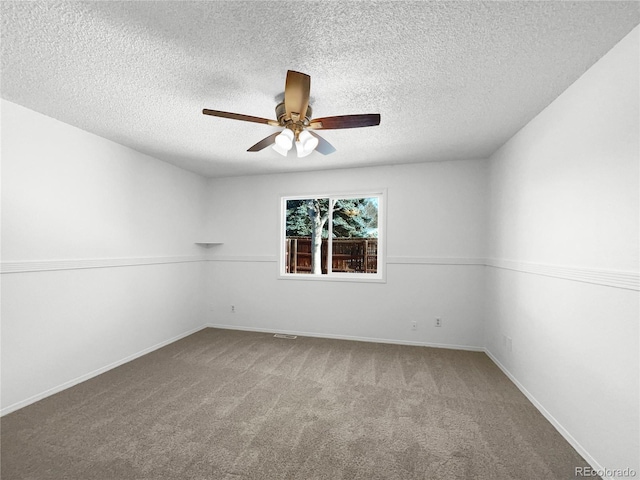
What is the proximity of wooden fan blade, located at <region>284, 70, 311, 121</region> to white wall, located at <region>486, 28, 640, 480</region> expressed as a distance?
168 centimetres

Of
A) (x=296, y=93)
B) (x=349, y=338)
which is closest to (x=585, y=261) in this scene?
(x=296, y=93)

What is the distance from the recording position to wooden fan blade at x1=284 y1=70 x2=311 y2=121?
1.53 m

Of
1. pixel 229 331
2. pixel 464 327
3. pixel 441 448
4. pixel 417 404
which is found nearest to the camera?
pixel 441 448

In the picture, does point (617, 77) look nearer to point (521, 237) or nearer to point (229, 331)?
point (521, 237)

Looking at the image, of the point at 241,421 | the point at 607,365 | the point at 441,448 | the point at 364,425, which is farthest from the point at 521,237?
the point at 241,421

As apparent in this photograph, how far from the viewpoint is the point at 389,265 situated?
3.88 meters

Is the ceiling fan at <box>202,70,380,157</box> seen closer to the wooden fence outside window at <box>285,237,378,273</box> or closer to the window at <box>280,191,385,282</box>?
the window at <box>280,191,385,282</box>

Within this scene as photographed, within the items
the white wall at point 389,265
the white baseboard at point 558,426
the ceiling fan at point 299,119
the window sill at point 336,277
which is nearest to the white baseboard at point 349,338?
the white wall at point 389,265

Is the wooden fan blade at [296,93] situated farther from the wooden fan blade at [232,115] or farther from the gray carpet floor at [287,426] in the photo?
the gray carpet floor at [287,426]

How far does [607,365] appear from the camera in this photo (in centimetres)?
159

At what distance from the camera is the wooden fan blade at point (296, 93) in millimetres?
1527

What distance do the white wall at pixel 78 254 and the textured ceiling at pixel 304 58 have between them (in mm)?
389

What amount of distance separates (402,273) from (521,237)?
1.49 m

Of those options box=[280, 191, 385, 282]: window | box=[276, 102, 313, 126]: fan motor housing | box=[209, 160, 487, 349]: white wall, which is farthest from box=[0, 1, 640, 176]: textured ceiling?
box=[280, 191, 385, 282]: window
